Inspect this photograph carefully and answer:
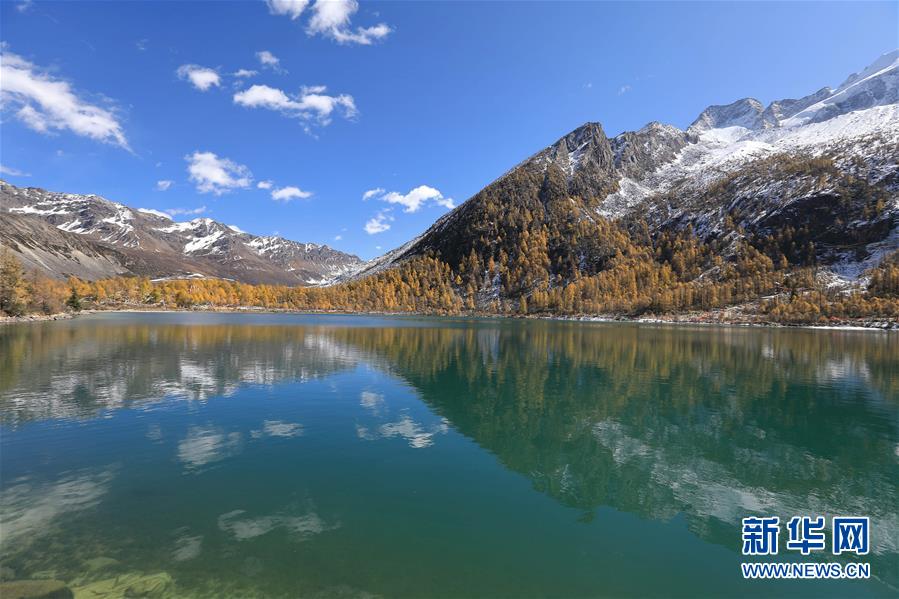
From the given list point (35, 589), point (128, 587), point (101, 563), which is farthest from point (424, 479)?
point (35, 589)

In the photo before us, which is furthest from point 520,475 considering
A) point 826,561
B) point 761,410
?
point 761,410

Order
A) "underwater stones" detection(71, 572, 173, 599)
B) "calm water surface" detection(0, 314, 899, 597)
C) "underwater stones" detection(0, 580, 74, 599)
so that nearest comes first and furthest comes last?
"underwater stones" detection(0, 580, 74, 599), "underwater stones" detection(71, 572, 173, 599), "calm water surface" detection(0, 314, 899, 597)

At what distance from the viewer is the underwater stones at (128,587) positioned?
1200 centimetres

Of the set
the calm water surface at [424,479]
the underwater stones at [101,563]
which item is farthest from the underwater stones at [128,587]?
the underwater stones at [101,563]

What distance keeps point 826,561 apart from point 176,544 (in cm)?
2379

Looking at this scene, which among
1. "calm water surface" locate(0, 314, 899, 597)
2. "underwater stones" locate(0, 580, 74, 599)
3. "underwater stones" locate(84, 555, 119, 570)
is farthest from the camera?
"calm water surface" locate(0, 314, 899, 597)

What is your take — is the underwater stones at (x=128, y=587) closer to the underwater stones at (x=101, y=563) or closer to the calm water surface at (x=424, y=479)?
the calm water surface at (x=424, y=479)

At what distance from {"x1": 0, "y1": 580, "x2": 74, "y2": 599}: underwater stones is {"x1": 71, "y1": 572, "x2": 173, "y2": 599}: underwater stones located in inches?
14.9

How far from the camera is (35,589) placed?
1205 centimetres

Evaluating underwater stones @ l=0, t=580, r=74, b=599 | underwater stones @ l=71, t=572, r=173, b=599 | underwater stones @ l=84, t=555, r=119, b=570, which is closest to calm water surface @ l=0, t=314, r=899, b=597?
underwater stones @ l=84, t=555, r=119, b=570

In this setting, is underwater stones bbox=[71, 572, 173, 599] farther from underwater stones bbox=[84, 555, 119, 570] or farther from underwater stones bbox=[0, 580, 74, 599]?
underwater stones bbox=[84, 555, 119, 570]

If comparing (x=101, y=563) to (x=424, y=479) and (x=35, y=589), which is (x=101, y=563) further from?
(x=424, y=479)

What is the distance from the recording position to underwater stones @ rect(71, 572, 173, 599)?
39.4ft

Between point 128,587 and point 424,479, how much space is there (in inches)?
482
